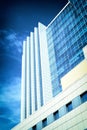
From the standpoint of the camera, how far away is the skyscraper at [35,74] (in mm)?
91188

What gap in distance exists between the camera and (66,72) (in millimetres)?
69750

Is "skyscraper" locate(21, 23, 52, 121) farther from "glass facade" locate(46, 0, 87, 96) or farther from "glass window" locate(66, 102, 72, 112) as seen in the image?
"glass window" locate(66, 102, 72, 112)

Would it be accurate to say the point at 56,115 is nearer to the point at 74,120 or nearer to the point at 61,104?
the point at 61,104

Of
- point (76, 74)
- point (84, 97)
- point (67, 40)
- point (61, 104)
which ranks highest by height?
point (67, 40)

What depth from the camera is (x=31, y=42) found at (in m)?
127

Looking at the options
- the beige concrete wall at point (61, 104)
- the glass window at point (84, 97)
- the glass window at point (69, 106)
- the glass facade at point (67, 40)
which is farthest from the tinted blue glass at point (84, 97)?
the glass facade at point (67, 40)

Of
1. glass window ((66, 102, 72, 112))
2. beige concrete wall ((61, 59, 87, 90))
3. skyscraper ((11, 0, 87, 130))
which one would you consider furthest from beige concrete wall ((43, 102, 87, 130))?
beige concrete wall ((61, 59, 87, 90))

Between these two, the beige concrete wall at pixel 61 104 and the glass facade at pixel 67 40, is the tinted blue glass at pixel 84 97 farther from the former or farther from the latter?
the glass facade at pixel 67 40

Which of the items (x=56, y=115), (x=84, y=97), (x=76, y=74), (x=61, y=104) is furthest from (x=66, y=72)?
(x=84, y=97)

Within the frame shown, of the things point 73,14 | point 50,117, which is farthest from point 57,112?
point 73,14

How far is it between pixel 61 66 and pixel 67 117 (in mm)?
48782

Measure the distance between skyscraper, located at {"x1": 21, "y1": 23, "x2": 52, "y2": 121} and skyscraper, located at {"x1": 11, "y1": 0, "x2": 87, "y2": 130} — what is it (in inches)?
35.5

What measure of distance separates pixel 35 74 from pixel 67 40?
110 feet

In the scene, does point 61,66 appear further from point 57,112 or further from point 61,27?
point 57,112
